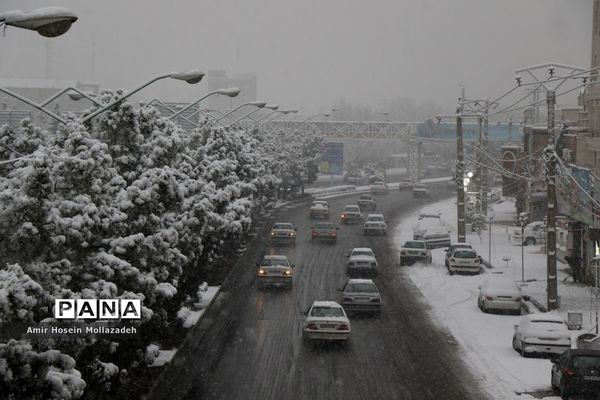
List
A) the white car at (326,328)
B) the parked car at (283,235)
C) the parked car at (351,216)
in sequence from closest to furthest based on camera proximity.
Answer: the white car at (326,328) < the parked car at (283,235) < the parked car at (351,216)

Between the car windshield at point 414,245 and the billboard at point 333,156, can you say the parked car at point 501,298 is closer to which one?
the car windshield at point 414,245

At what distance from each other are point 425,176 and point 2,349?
155 metres

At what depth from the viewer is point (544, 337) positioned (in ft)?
83.1

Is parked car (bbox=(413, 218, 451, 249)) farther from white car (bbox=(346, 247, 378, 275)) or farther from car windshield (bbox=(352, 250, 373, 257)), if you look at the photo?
white car (bbox=(346, 247, 378, 275))

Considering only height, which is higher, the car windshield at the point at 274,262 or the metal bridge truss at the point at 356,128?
the metal bridge truss at the point at 356,128

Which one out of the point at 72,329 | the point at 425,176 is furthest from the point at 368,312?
the point at 425,176

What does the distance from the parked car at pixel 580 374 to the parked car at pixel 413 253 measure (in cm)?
2814

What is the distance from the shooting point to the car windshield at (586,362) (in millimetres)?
20312

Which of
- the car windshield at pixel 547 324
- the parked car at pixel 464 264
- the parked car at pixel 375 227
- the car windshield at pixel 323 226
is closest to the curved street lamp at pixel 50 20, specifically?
the car windshield at pixel 547 324

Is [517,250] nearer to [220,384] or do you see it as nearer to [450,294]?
[450,294]

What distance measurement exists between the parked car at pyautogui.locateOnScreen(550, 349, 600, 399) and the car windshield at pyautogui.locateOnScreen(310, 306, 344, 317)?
8.79 meters

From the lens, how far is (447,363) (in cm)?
2519

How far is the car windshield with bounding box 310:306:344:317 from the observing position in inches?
1107

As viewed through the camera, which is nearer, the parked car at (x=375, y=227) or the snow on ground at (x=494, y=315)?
the snow on ground at (x=494, y=315)
